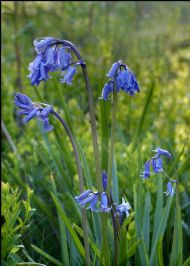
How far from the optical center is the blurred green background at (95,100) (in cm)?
267

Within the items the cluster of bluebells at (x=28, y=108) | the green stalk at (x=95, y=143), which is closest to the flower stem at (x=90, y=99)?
the green stalk at (x=95, y=143)

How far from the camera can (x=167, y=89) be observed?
5406 millimetres

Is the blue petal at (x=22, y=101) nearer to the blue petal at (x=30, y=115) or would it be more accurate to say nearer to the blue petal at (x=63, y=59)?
the blue petal at (x=30, y=115)

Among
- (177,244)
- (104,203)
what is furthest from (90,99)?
(177,244)

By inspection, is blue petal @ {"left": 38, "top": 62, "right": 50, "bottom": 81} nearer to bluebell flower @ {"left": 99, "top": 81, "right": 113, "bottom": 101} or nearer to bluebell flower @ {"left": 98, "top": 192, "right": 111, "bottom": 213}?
bluebell flower @ {"left": 99, "top": 81, "right": 113, "bottom": 101}

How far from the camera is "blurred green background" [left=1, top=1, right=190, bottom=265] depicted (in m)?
2.67

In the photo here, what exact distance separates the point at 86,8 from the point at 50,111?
467cm

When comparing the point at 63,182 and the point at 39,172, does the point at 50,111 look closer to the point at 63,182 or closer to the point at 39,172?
the point at 63,182

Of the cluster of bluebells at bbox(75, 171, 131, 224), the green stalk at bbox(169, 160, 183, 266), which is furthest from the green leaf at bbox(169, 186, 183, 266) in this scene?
the cluster of bluebells at bbox(75, 171, 131, 224)

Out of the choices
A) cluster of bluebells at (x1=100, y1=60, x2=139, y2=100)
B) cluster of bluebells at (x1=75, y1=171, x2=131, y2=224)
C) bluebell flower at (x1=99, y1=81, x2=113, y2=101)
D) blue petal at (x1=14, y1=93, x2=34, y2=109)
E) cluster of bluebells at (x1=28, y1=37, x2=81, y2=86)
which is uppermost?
cluster of bluebells at (x1=28, y1=37, x2=81, y2=86)

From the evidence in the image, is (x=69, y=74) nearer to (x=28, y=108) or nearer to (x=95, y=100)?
(x=28, y=108)

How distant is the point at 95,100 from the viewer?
2.71m

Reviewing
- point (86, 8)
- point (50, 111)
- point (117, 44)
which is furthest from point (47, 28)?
point (50, 111)

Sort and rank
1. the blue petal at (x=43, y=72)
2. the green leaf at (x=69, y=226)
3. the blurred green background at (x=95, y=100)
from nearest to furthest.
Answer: the blue petal at (x=43, y=72) → the green leaf at (x=69, y=226) → the blurred green background at (x=95, y=100)
